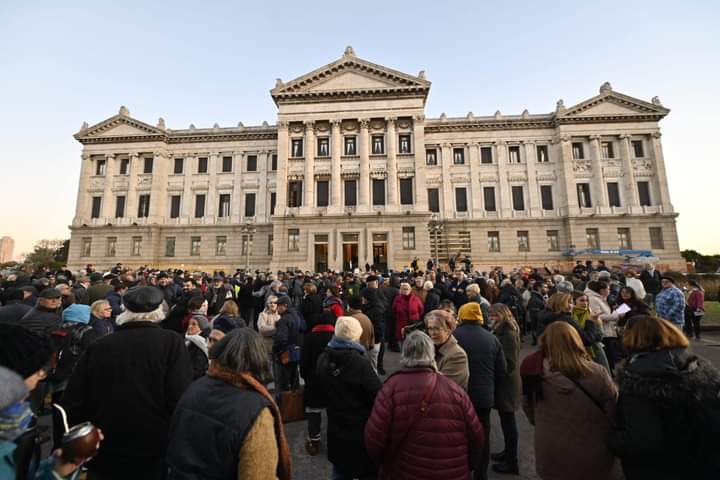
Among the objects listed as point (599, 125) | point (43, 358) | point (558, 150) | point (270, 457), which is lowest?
point (270, 457)

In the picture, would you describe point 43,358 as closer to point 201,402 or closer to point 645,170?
point 201,402

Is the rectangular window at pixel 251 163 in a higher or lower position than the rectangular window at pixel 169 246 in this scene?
higher

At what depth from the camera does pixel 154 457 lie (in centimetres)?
257

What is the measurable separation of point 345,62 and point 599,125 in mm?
24171

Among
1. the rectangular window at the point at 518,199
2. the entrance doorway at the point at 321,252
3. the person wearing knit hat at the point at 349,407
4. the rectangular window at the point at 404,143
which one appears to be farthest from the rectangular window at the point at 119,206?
the person wearing knit hat at the point at 349,407

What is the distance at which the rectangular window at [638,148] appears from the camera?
31.6 metres

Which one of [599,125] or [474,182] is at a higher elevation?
[599,125]

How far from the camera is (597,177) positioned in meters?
31.3

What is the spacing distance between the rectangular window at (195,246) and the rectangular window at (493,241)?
2794 cm

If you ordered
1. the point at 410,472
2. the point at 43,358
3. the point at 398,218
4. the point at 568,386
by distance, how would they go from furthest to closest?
1. the point at 398,218
2. the point at 568,386
3. the point at 410,472
4. the point at 43,358

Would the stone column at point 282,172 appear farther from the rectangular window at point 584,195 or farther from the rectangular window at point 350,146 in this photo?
the rectangular window at point 584,195

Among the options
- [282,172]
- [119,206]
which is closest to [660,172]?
[282,172]

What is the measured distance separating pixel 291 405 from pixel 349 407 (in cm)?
249

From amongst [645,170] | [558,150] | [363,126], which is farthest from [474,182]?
[645,170]
